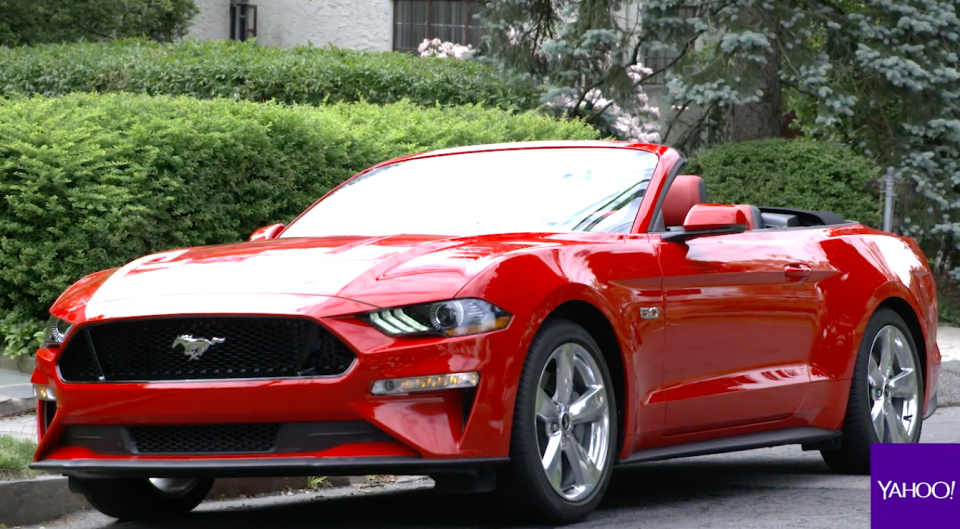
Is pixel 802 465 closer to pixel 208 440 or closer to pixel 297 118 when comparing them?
pixel 208 440

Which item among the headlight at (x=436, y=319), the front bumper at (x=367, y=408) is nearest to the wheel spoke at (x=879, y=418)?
the front bumper at (x=367, y=408)

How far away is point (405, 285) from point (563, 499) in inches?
39.9

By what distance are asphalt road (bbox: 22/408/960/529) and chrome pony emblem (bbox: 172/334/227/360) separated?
933 millimetres

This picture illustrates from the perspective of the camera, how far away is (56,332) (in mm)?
5949

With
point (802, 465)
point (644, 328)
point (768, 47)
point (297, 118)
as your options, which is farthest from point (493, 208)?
point (768, 47)

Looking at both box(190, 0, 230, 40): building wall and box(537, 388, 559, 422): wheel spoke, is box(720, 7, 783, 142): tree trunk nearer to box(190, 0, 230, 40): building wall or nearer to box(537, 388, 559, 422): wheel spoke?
box(190, 0, 230, 40): building wall

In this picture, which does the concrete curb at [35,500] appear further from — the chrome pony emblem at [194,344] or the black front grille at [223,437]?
the chrome pony emblem at [194,344]

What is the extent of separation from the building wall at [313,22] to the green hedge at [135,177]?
14.6m

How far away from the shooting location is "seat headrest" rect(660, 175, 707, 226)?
7.05 m

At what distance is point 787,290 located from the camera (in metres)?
7.18

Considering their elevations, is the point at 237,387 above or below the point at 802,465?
above

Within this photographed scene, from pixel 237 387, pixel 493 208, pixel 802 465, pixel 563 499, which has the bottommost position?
pixel 802 465

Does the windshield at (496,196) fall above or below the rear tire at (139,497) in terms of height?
above

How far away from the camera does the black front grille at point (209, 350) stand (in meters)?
5.42
